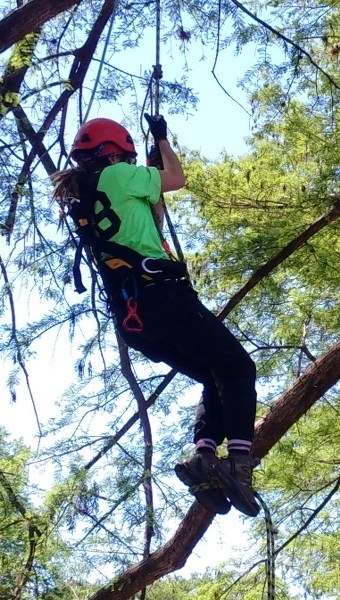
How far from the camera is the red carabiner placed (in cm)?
317

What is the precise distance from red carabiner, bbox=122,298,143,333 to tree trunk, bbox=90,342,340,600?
3.05 ft

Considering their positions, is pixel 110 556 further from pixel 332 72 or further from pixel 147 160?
pixel 332 72

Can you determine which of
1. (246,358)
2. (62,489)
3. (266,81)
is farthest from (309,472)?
(246,358)

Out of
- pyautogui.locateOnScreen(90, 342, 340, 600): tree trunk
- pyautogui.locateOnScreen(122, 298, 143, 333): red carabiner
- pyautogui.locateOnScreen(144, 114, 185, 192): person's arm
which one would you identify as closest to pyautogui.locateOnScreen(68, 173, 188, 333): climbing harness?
pyautogui.locateOnScreen(122, 298, 143, 333): red carabiner

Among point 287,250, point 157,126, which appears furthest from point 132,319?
point 287,250

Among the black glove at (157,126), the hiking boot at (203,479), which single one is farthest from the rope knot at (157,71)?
the hiking boot at (203,479)

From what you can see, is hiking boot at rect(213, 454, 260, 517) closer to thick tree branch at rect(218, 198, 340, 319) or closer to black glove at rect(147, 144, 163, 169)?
black glove at rect(147, 144, 163, 169)

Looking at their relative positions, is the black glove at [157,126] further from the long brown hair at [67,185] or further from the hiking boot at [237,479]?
the hiking boot at [237,479]

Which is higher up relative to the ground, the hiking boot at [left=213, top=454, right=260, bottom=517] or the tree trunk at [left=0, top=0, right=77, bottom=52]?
the tree trunk at [left=0, top=0, right=77, bottom=52]

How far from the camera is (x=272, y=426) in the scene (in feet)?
12.5

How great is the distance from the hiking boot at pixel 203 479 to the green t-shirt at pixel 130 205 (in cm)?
77

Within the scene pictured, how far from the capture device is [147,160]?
3.51 m

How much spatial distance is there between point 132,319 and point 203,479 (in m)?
0.64

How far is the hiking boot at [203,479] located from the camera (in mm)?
3097
